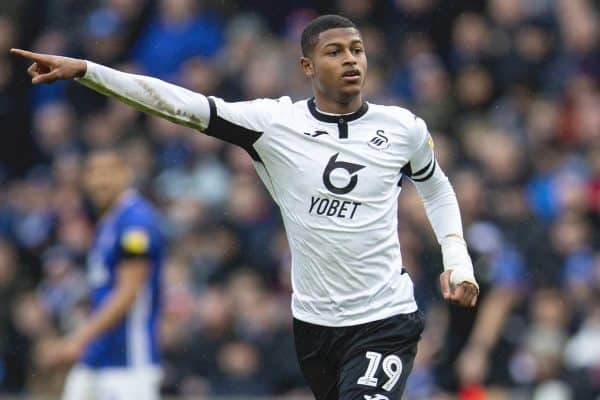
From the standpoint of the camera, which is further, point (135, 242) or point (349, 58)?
point (135, 242)

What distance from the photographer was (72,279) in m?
14.1

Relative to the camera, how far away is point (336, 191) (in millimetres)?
7070

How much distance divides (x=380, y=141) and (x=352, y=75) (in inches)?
13.4

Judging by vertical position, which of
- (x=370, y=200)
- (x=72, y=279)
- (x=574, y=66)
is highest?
(x=574, y=66)

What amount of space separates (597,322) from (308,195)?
5245mm

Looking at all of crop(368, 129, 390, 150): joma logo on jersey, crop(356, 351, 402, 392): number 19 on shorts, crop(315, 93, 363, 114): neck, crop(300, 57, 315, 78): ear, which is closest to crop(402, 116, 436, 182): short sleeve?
crop(368, 129, 390, 150): joma logo on jersey

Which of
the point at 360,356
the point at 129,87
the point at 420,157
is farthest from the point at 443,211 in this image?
the point at 129,87

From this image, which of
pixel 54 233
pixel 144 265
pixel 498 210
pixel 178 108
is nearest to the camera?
pixel 178 108

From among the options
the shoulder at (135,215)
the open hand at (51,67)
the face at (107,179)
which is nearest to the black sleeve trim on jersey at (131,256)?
the shoulder at (135,215)

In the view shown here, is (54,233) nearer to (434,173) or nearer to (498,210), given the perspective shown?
(498,210)

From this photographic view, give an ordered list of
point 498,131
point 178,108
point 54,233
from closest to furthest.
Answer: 1. point 178,108
2. point 498,131
3. point 54,233

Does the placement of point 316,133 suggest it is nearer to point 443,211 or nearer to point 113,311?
point 443,211

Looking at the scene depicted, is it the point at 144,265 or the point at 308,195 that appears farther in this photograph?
the point at 144,265

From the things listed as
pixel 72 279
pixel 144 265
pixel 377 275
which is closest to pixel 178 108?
pixel 377 275
